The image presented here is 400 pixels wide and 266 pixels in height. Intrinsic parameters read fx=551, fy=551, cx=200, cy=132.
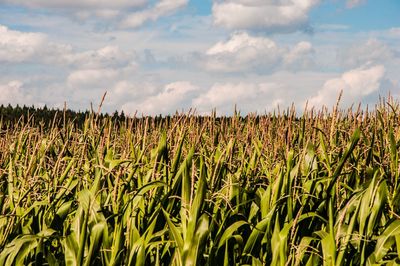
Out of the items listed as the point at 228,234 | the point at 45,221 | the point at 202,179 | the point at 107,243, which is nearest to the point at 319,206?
the point at 228,234

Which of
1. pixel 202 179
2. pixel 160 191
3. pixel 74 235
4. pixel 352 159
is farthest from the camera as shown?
pixel 352 159

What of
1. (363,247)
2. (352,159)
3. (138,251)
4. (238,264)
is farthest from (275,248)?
(352,159)

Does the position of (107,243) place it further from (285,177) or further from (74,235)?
(285,177)

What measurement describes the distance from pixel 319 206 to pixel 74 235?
1806 millimetres

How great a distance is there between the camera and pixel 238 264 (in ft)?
12.2

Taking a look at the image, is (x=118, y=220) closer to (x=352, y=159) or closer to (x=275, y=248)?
(x=275, y=248)

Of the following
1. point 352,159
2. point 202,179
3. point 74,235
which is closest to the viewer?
point 202,179

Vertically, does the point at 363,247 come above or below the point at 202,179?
below

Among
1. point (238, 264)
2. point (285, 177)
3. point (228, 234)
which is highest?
point (285, 177)

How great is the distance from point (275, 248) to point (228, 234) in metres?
0.38

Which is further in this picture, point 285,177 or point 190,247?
point 285,177

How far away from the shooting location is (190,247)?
3.28m

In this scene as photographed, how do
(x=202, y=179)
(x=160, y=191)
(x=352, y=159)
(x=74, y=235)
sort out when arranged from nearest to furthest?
1. (x=202, y=179)
2. (x=74, y=235)
3. (x=160, y=191)
4. (x=352, y=159)

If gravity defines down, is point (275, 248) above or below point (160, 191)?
below
